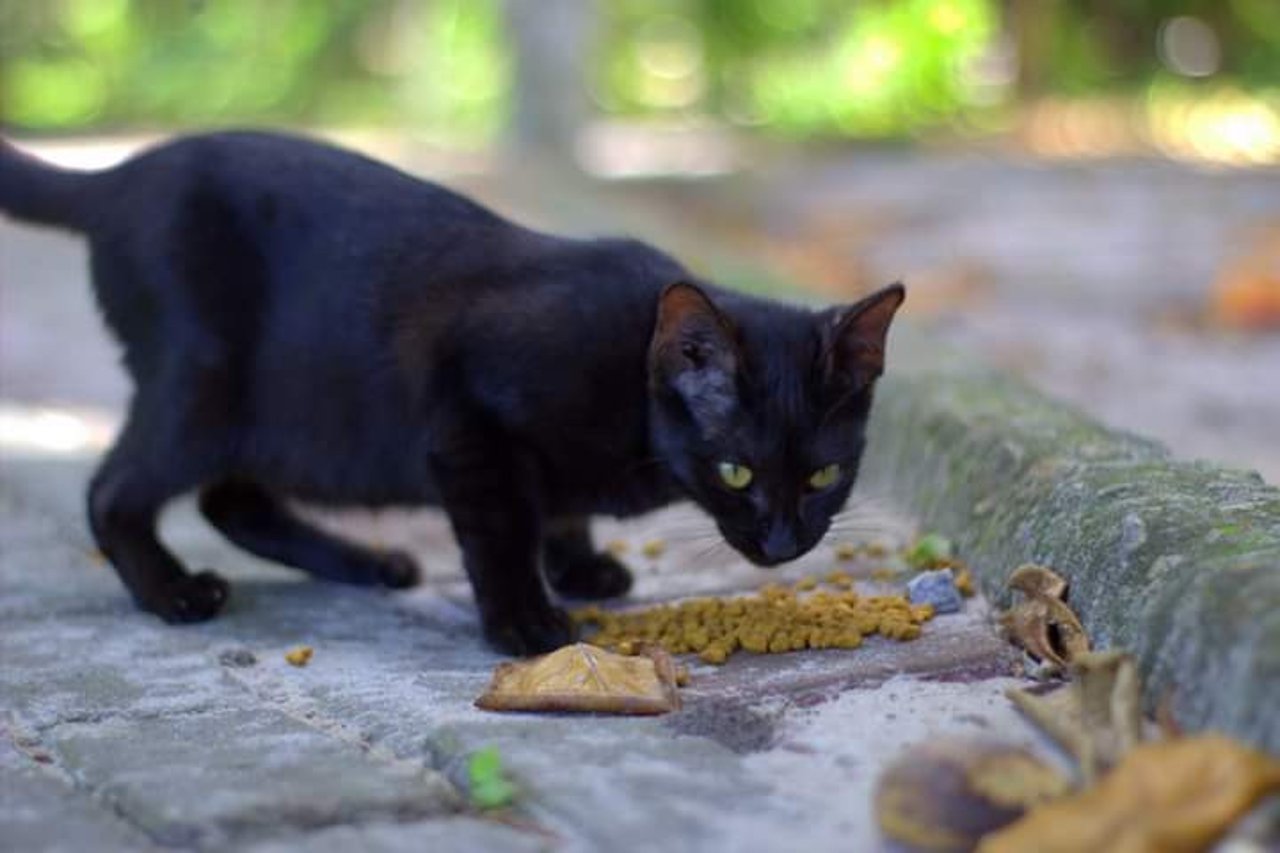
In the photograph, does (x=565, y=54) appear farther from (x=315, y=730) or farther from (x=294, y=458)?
(x=315, y=730)

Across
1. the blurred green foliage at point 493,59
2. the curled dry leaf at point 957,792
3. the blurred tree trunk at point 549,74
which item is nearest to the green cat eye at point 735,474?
the curled dry leaf at point 957,792

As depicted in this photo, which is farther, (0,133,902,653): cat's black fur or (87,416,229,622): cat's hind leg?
(87,416,229,622): cat's hind leg

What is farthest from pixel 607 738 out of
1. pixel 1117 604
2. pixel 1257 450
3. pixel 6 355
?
pixel 6 355

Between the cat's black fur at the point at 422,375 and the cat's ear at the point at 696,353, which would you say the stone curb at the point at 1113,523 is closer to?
the cat's black fur at the point at 422,375

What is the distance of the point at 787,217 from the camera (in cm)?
1062

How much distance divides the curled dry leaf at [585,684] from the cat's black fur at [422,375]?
0.52 meters

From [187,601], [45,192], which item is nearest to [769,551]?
[187,601]

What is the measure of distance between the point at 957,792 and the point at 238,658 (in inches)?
64.9

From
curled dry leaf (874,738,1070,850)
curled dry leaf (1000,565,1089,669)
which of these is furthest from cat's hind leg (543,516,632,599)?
curled dry leaf (874,738,1070,850)

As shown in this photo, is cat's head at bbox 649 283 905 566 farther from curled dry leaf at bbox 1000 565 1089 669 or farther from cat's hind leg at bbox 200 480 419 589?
cat's hind leg at bbox 200 480 419 589

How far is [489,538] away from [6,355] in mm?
4542

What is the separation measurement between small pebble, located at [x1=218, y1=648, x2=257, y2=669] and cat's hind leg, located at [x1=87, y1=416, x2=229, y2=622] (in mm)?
411

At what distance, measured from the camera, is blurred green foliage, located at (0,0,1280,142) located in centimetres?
1422

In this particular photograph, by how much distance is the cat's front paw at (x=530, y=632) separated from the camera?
369 centimetres
